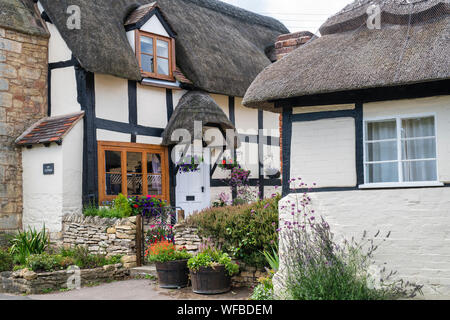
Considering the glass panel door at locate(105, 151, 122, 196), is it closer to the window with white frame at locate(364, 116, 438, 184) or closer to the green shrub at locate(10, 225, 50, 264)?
the green shrub at locate(10, 225, 50, 264)

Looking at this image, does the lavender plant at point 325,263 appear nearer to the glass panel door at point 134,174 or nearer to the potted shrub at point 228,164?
the glass panel door at point 134,174

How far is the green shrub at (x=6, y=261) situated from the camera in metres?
10.3

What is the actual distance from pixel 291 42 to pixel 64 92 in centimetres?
528

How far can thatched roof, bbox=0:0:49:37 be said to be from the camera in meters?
12.0

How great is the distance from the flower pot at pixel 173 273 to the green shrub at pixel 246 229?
29.2 inches

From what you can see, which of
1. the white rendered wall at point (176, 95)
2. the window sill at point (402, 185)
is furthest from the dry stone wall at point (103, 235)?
the window sill at point (402, 185)

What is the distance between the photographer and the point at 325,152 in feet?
27.0

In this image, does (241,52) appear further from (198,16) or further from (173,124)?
(173,124)

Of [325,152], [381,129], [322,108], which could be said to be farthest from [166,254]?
[381,129]

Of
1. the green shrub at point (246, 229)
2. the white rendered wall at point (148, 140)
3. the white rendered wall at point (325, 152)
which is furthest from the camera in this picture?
the white rendered wall at point (148, 140)

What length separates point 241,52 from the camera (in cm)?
1599

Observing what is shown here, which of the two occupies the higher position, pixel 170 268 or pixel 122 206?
pixel 122 206

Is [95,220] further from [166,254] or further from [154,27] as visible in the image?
[154,27]
